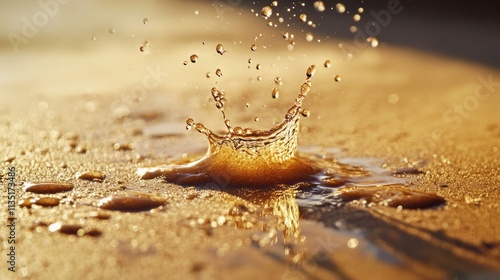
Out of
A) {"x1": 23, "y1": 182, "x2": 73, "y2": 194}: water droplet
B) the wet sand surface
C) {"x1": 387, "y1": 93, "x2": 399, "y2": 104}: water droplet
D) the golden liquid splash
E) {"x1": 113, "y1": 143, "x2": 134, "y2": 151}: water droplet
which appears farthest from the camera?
{"x1": 387, "y1": 93, "x2": 399, "y2": 104}: water droplet

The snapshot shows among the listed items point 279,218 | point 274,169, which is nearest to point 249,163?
point 274,169

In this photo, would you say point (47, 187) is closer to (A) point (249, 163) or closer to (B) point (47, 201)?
(B) point (47, 201)

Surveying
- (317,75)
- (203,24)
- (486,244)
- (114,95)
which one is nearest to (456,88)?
(317,75)

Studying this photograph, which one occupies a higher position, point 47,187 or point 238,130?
point 238,130

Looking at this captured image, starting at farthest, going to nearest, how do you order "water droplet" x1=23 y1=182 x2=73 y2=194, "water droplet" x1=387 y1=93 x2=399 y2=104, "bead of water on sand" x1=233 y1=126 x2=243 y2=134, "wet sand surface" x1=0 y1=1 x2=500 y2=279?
"water droplet" x1=387 y1=93 x2=399 y2=104 → "bead of water on sand" x1=233 y1=126 x2=243 y2=134 → "water droplet" x1=23 y1=182 x2=73 y2=194 → "wet sand surface" x1=0 y1=1 x2=500 y2=279

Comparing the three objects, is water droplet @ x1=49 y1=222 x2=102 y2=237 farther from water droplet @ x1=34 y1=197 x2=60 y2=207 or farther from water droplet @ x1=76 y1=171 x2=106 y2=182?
water droplet @ x1=76 y1=171 x2=106 y2=182

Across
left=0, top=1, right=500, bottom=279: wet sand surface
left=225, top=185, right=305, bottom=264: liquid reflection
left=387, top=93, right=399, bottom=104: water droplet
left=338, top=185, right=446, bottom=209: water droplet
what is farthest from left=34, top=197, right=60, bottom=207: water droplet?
left=387, top=93, right=399, bottom=104: water droplet
